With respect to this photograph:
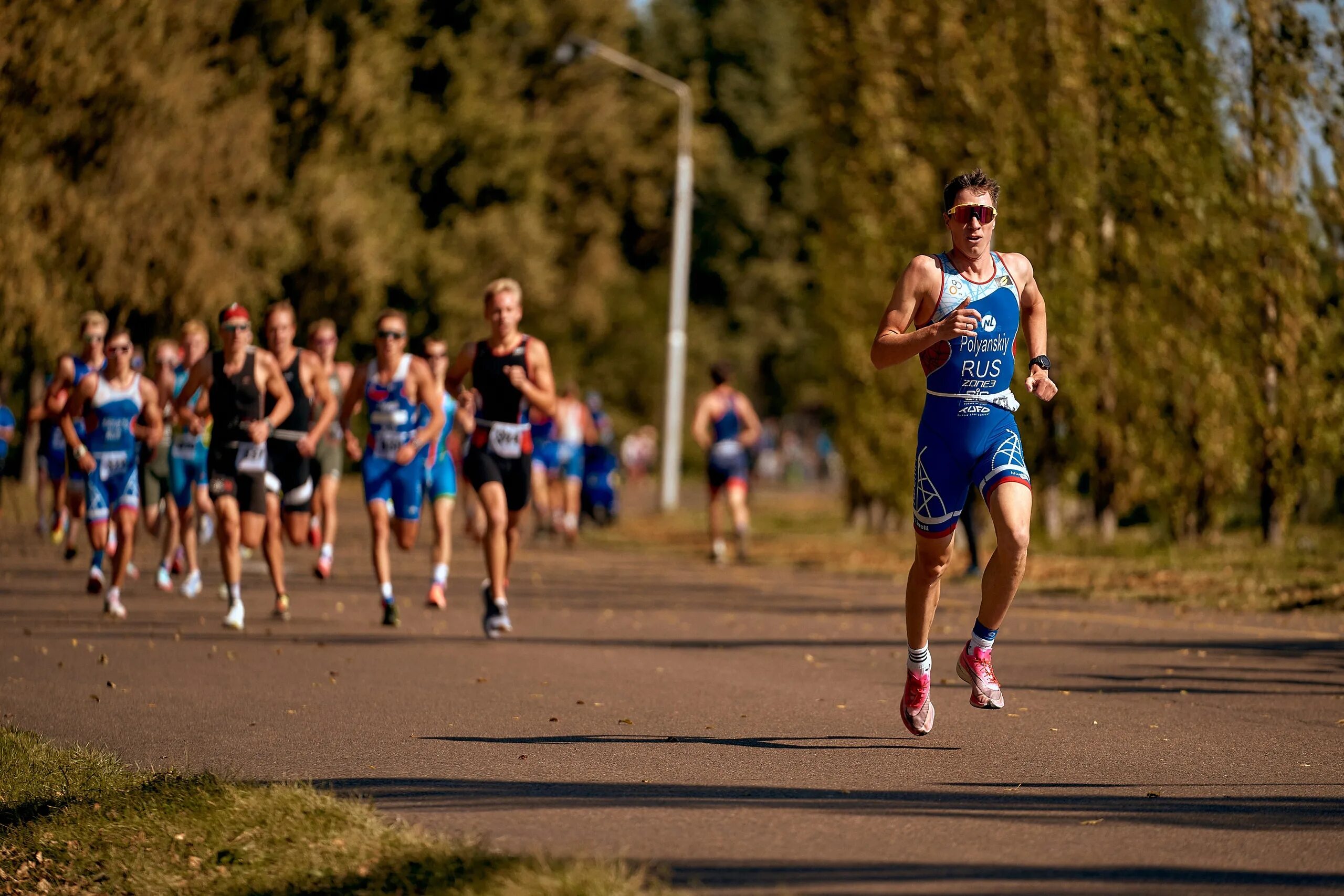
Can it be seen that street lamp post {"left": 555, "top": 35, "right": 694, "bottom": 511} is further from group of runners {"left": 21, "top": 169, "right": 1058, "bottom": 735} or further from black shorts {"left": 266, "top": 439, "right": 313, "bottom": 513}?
black shorts {"left": 266, "top": 439, "right": 313, "bottom": 513}

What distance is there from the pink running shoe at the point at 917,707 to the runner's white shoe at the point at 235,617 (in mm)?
6428

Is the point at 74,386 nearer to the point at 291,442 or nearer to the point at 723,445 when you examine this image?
the point at 291,442

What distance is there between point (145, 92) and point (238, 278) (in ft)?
Answer: 14.5

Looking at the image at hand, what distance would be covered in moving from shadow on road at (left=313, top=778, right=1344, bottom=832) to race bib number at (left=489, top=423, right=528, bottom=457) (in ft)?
19.8

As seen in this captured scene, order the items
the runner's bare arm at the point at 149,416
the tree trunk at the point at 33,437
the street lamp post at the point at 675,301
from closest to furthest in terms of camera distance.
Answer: the runner's bare arm at the point at 149,416
the tree trunk at the point at 33,437
the street lamp post at the point at 675,301

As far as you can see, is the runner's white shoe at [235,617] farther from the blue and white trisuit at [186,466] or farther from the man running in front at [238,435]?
the blue and white trisuit at [186,466]

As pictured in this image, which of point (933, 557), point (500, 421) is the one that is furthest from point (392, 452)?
point (933, 557)

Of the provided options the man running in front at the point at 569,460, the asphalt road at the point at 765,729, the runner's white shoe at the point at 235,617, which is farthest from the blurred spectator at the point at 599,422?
the runner's white shoe at the point at 235,617

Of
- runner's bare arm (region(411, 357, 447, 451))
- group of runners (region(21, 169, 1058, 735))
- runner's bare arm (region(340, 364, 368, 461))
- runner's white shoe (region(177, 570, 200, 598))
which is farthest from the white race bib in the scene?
runner's bare arm (region(411, 357, 447, 451))

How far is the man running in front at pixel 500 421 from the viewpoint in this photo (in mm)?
12914

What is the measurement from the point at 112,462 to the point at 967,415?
8286mm

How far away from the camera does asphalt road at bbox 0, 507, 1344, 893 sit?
5852 mm

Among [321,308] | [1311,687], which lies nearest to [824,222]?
[321,308]

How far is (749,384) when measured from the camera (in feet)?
236
